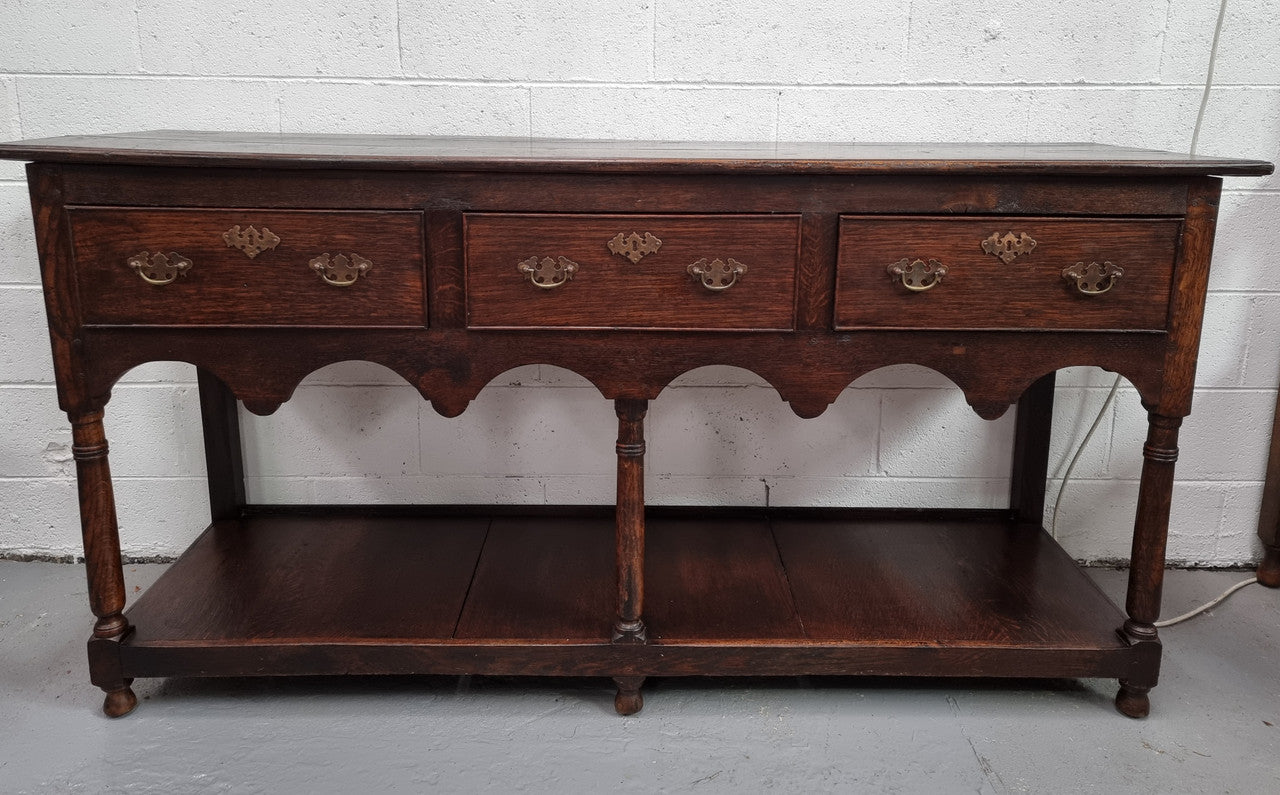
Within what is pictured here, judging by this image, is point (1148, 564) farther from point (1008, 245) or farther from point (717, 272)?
point (717, 272)

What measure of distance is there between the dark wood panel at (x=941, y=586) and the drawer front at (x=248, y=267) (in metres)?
1.03

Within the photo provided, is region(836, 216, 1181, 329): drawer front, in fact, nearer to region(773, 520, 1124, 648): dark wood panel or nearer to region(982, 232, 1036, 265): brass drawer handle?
region(982, 232, 1036, 265): brass drawer handle

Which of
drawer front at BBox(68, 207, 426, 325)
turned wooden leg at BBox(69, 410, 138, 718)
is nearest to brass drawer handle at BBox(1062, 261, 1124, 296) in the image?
drawer front at BBox(68, 207, 426, 325)

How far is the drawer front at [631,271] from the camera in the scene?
1724mm

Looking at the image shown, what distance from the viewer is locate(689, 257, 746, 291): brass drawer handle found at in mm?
1731

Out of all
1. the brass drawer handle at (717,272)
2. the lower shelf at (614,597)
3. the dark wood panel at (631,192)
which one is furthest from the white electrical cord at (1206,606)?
the brass drawer handle at (717,272)

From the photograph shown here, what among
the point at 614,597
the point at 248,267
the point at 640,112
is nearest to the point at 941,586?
the point at 614,597

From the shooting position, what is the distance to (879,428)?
2578 millimetres

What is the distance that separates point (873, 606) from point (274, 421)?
152 centimetres

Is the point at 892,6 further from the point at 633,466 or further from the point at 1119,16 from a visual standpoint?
the point at 633,466

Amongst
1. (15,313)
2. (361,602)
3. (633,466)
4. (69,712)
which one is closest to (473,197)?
(633,466)

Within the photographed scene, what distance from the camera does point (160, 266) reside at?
172cm

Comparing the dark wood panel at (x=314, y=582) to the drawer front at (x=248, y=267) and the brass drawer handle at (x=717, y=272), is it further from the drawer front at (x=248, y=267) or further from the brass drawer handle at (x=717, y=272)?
the brass drawer handle at (x=717, y=272)

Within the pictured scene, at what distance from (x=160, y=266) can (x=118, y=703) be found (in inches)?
33.3
